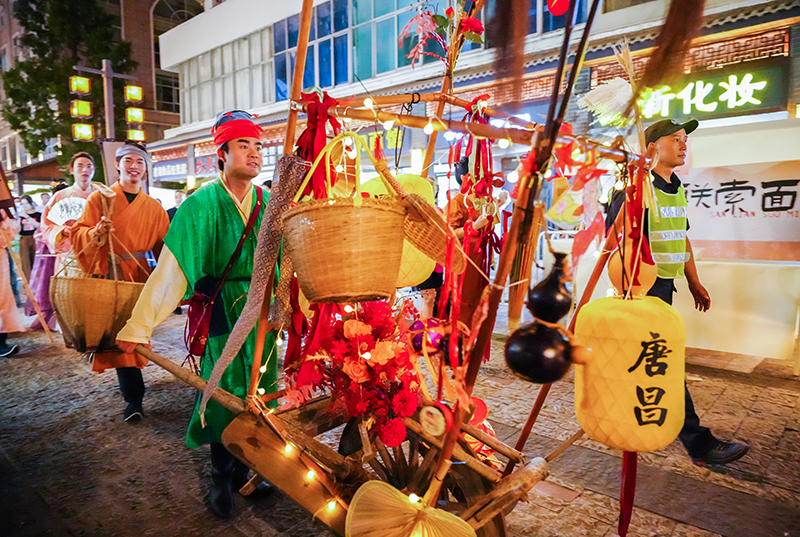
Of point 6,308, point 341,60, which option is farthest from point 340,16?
point 6,308

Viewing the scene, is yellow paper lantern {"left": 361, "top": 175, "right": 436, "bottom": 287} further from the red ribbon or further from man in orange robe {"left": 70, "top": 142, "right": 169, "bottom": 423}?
man in orange robe {"left": 70, "top": 142, "right": 169, "bottom": 423}

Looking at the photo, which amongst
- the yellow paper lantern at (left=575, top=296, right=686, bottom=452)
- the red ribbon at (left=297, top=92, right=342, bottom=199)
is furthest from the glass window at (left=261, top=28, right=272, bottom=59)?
the yellow paper lantern at (left=575, top=296, right=686, bottom=452)

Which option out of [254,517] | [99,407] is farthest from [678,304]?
[99,407]

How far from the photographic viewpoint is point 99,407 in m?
3.98

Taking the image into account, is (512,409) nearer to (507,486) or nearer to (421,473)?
(421,473)

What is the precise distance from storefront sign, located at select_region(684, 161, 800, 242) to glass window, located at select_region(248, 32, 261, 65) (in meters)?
11.9

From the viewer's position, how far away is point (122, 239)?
3525mm

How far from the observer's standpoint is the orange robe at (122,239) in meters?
3.41

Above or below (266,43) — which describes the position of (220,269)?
below

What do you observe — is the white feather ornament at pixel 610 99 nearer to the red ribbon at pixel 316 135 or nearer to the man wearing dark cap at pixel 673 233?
the red ribbon at pixel 316 135

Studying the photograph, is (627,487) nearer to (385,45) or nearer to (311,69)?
(385,45)

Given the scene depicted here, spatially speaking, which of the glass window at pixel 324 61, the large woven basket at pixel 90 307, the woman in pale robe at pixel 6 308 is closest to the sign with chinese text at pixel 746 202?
the large woven basket at pixel 90 307

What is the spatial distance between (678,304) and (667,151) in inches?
124

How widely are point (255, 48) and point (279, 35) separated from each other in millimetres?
1130
